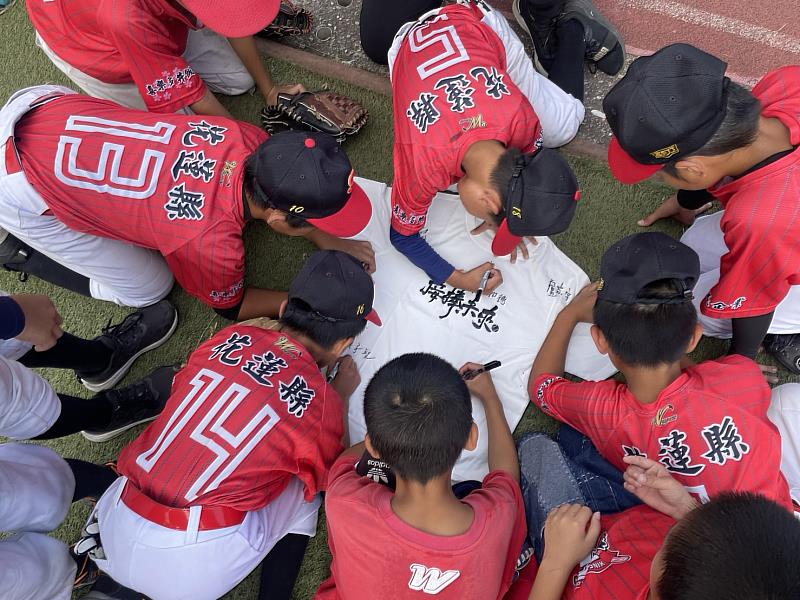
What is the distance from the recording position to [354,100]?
2691 mm

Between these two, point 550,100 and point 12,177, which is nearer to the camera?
point 12,177

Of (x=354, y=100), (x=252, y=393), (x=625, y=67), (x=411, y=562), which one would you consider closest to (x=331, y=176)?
(x=252, y=393)

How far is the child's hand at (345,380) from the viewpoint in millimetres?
2209

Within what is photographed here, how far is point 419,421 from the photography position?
139 centimetres

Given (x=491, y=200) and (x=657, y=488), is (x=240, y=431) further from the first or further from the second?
(x=657, y=488)

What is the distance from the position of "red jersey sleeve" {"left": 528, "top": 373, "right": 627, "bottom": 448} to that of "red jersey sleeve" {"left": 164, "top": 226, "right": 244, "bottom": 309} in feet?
4.00

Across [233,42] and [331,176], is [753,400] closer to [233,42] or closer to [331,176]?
[331,176]

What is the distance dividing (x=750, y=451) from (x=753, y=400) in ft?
0.58

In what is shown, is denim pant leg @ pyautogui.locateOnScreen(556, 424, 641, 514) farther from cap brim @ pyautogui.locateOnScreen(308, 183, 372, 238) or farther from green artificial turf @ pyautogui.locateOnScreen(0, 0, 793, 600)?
cap brim @ pyautogui.locateOnScreen(308, 183, 372, 238)

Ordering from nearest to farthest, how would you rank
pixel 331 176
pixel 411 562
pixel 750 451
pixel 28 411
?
pixel 411 562
pixel 750 451
pixel 28 411
pixel 331 176

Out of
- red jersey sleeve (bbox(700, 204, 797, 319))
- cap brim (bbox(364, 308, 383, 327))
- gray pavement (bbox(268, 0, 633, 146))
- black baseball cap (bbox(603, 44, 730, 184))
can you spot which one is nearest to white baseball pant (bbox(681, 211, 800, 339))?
red jersey sleeve (bbox(700, 204, 797, 319))

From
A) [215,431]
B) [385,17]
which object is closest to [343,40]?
[385,17]

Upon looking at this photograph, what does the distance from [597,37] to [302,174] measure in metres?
1.71

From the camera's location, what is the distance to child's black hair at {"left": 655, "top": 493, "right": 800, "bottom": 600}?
0.93 metres
